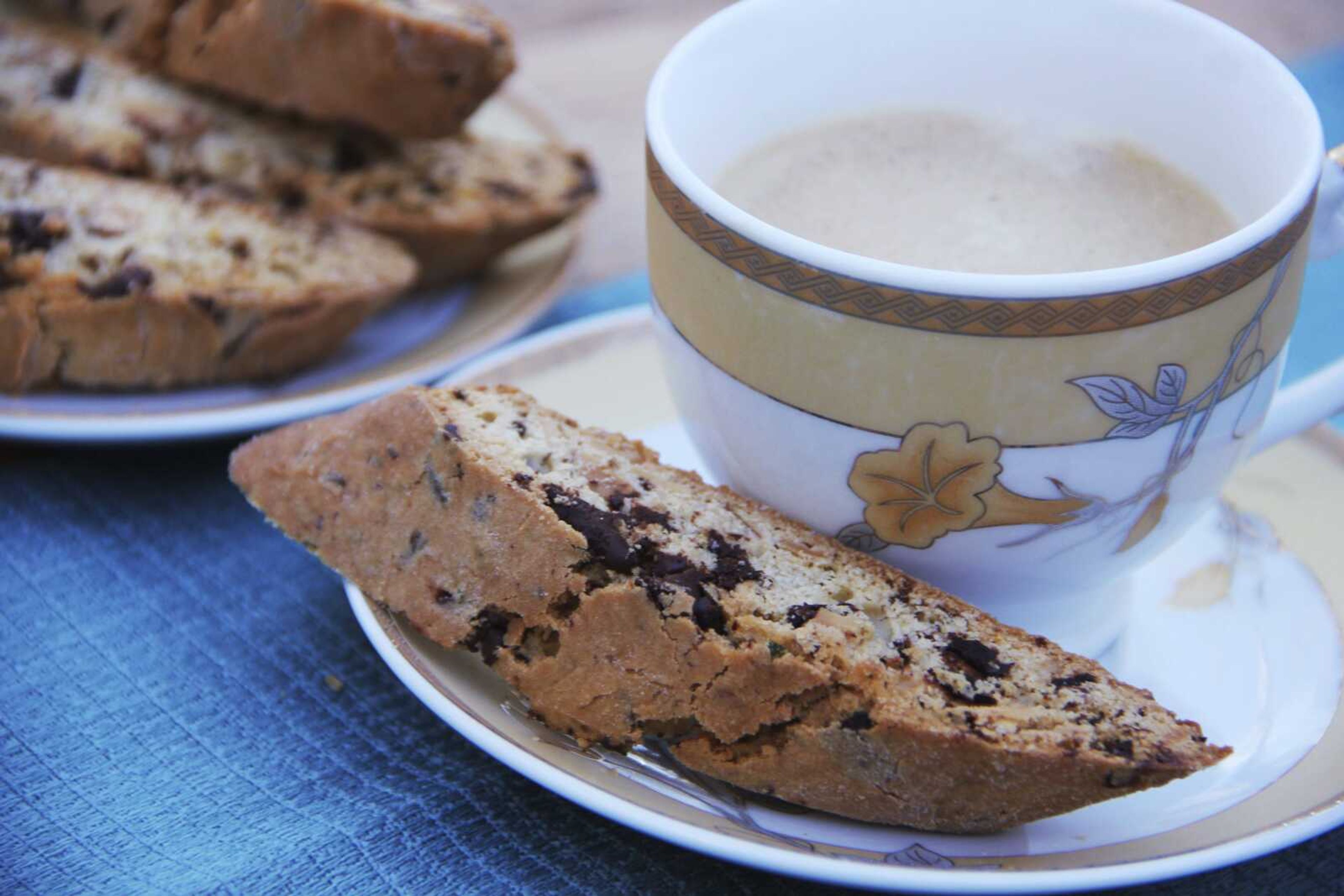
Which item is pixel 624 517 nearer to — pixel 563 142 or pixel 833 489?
pixel 833 489

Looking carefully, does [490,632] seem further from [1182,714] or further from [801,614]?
[1182,714]

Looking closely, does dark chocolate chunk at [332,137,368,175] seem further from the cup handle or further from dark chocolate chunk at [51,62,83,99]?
the cup handle

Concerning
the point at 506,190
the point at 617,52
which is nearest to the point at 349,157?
the point at 506,190

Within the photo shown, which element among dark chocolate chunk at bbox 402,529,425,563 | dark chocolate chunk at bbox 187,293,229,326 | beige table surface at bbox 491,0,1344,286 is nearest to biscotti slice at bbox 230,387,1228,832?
dark chocolate chunk at bbox 402,529,425,563

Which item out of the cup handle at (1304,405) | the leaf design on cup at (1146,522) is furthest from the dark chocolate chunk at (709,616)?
the cup handle at (1304,405)

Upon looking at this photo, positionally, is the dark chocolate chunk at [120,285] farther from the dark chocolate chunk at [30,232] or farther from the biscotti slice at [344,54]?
the biscotti slice at [344,54]

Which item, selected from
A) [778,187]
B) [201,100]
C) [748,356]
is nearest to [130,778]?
[748,356]
